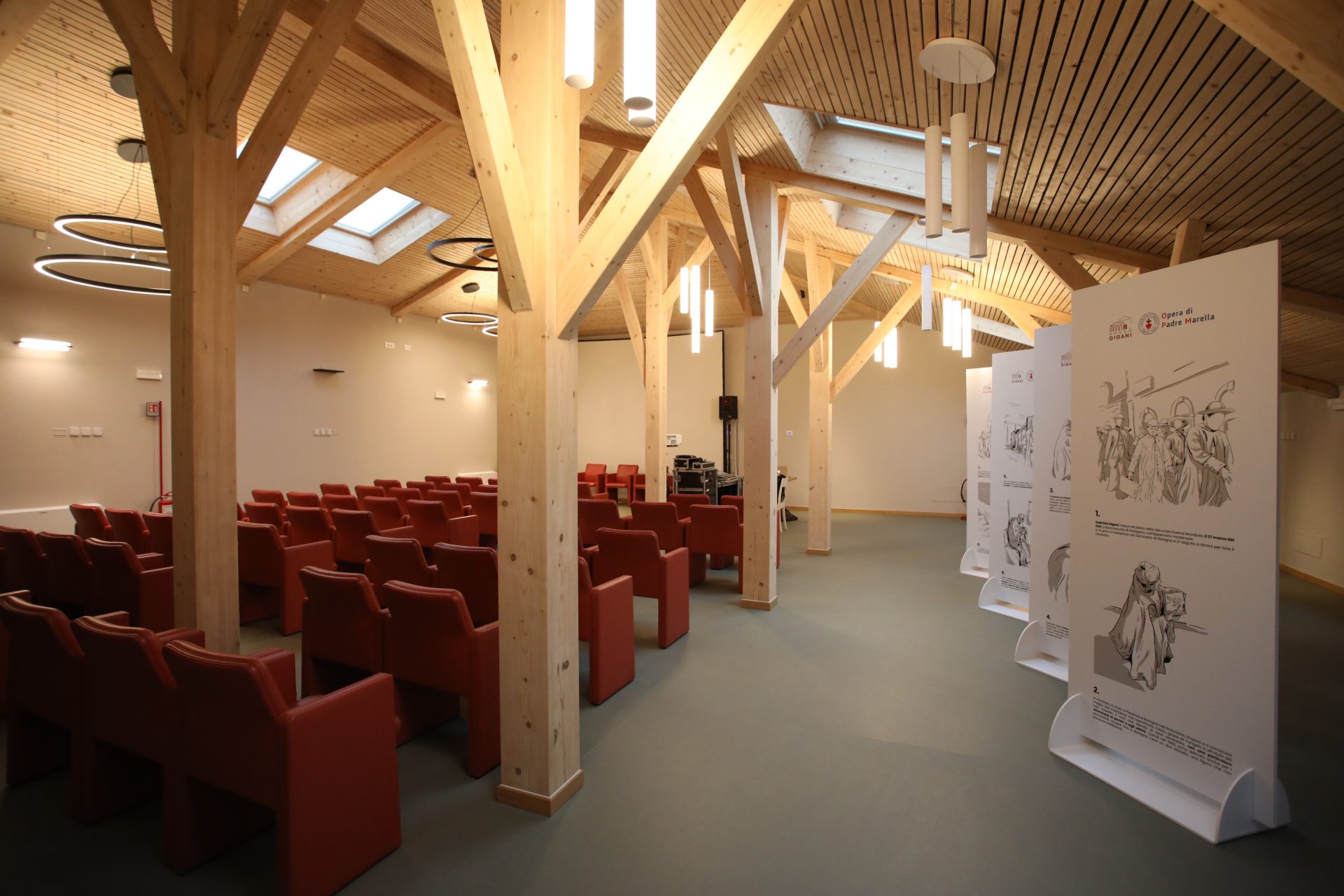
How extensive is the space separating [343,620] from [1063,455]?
478 centimetres

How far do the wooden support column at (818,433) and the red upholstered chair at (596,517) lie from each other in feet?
11.3

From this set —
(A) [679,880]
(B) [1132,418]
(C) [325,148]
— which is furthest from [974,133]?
(C) [325,148]

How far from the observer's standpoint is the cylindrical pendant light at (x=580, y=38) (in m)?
1.80

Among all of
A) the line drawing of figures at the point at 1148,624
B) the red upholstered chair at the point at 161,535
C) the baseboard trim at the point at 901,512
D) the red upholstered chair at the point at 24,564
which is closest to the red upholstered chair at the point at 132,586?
the red upholstered chair at the point at 24,564

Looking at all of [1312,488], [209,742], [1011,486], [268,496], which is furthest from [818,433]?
[209,742]

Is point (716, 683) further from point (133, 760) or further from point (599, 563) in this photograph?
point (133, 760)

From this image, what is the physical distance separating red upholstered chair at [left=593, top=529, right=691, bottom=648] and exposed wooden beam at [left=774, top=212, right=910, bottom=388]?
2.31 metres

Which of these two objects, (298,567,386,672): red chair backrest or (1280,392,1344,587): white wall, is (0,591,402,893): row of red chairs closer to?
(298,567,386,672): red chair backrest

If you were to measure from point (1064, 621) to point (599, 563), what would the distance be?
357 cm

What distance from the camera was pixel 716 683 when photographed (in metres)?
4.30

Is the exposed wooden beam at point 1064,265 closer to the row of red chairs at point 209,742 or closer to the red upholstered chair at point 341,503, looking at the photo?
the row of red chairs at point 209,742

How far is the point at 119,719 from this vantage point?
2.59 m

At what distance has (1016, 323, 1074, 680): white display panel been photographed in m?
4.57

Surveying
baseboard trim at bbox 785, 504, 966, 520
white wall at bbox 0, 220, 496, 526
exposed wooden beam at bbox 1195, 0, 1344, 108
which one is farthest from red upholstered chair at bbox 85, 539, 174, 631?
baseboard trim at bbox 785, 504, 966, 520
